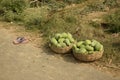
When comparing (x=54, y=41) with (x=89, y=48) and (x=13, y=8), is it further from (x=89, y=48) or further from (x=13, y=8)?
(x=13, y=8)

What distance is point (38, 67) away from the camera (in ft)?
20.5

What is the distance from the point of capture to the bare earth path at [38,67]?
5.88 meters

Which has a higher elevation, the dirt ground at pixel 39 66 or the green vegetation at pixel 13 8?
the green vegetation at pixel 13 8

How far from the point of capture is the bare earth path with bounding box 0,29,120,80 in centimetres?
588

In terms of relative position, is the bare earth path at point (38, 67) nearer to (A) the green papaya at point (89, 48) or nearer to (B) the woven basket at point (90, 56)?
(B) the woven basket at point (90, 56)

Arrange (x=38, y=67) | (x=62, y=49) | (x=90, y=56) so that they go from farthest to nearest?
(x=62, y=49) < (x=38, y=67) < (x=90, y=56)

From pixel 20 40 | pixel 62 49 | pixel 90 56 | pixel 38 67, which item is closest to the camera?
pixel 90 56

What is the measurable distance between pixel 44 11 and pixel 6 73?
3166 millimetres

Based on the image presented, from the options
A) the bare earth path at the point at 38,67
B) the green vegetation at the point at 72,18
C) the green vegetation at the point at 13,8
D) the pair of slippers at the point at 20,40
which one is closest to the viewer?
the bare earth path at the point at 38,67

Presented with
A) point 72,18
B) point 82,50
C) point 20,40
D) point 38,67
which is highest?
point 72,18

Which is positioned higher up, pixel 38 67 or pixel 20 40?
pixel 20 40

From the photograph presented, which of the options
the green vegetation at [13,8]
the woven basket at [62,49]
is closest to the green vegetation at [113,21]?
the woven basket at [62,49]

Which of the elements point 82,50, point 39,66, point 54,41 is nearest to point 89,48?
point 82,50

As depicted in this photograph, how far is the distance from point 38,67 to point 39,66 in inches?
1.7
